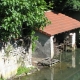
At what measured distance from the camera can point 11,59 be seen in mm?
16516

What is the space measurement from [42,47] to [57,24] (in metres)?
2.82

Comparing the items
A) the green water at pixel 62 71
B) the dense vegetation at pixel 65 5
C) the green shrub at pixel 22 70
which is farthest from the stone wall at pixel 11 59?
the dense vegetation at pixel 65 5

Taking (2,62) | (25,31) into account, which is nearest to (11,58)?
(2,62)

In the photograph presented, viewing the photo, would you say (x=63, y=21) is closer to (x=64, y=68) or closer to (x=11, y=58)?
(x=64, y=68)

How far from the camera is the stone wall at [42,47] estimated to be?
2084cm

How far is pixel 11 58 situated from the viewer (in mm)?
16516

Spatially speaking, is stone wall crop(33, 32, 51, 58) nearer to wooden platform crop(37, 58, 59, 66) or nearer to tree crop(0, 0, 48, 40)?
wooden platform crop(37, 58, 59, 66)

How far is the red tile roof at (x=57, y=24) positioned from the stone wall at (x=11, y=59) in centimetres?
380

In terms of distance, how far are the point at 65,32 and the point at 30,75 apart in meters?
7.43

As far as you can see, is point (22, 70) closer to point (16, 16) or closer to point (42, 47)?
point (16, 16)

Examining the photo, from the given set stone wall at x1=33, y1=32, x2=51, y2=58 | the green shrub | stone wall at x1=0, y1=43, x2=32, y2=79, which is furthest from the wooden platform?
the green shrub

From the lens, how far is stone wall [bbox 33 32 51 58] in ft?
68.4

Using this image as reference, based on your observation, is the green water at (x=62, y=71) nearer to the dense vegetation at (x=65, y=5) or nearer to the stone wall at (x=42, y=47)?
the stone wall at (x=42, y=47)

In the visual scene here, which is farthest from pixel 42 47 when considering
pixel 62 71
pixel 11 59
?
pixel 11 59
